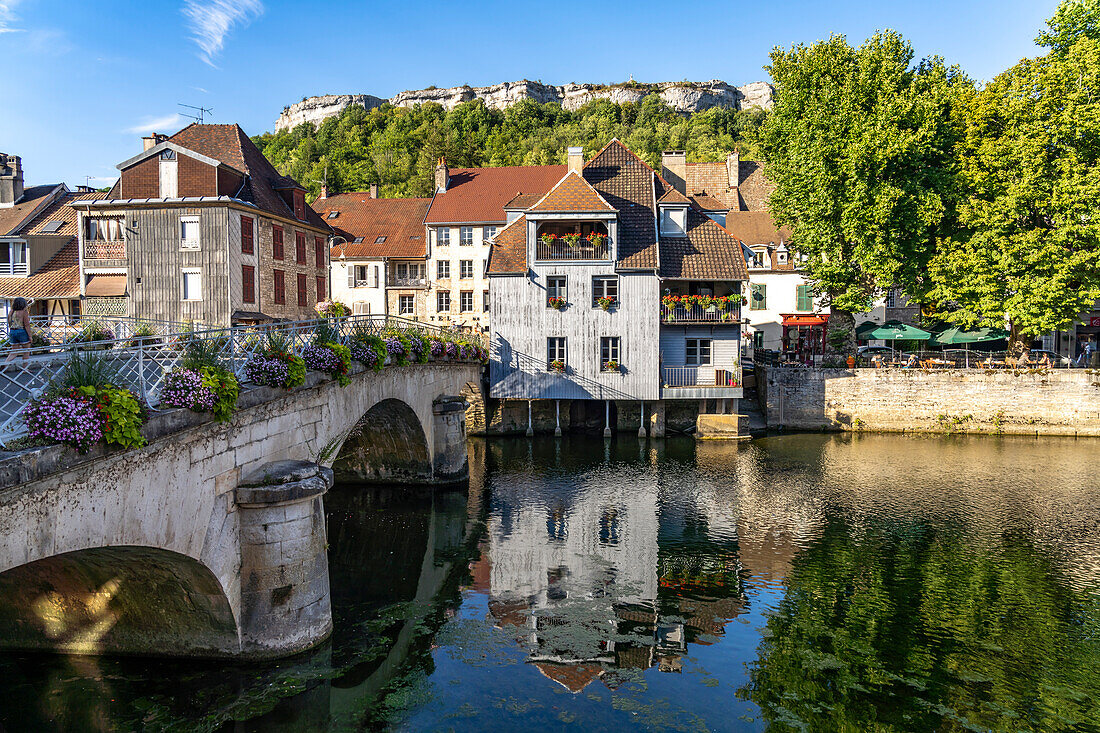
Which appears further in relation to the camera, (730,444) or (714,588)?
(730,444)

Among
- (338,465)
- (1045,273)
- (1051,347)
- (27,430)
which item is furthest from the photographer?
(1051,347)

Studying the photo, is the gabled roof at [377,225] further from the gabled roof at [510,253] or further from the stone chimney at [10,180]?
the stone chimney at [10,180]

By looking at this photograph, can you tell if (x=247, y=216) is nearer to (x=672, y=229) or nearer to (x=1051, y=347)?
(x=672, y=229)

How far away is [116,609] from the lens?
1302 cm

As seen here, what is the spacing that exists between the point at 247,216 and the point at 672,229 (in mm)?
19775

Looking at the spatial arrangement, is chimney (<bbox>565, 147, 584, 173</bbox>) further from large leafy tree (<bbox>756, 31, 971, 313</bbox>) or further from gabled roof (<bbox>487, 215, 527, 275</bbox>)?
large leafy tree (<bbox>756, 31, 971, 313</bbox>)

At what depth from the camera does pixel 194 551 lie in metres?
11.5

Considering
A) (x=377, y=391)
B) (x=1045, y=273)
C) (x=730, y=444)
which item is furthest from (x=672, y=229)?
(x=377, y=391)

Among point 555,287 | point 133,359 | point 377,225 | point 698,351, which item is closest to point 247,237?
point 555,287

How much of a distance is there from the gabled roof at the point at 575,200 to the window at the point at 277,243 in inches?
469

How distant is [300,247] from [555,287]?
1307 cm

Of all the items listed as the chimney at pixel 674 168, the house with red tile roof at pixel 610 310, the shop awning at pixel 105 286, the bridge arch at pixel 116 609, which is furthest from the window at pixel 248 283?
the chimney at pixel 674 168

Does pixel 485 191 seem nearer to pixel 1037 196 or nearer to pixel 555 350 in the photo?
pixel 555 350

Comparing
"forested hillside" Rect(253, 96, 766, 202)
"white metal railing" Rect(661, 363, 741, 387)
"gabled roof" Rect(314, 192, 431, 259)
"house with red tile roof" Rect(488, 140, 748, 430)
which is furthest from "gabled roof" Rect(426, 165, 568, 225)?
"forested hillside" Rect(253, 96, 766, 202)
